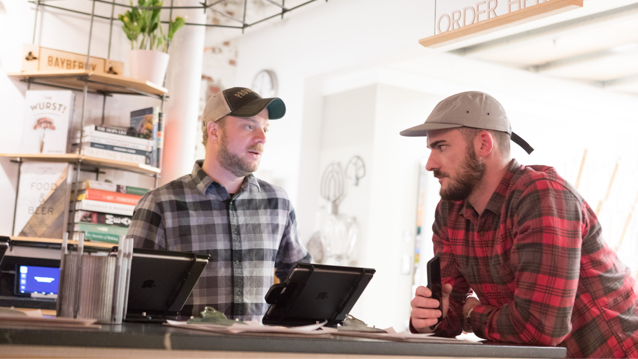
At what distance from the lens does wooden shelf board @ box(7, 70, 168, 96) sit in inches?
131

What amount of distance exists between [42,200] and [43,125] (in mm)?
386

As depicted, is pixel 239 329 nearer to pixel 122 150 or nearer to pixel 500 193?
pixel 500 193

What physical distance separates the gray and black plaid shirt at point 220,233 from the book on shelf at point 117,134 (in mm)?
1307

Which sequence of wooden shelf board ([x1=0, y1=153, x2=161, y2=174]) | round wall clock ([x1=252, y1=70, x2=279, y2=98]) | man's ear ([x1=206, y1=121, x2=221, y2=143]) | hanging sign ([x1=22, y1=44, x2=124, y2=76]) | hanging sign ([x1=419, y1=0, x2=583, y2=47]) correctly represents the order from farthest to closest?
round wall clock ([x1=252, y1=70, x2=279, y2=98]) < hanging sign ([x1=22, y1=44, x2=124, y2=76]) < wooden shelf board ([x1=0, y1=153, x2=161, y2=174]) < hanging sign ([x1=419, y1=0, x2=583, y2=47]) < man's ear ([x1=206, y1=121, x2=221, y2=143])

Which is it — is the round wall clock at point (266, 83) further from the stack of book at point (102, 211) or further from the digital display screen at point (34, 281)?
the digital display screen at point (34, 281)

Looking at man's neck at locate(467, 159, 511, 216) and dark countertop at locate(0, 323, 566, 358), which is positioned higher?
man's neck at locate(467, 159, 511, 216)

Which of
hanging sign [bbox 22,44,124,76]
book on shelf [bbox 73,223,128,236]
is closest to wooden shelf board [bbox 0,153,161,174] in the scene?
book on shelf [bbox 73,223,128,236]

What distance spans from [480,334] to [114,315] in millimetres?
890

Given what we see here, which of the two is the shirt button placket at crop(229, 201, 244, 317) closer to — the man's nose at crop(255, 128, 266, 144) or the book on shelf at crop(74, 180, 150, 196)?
the man's nose at crop(255, 128, 266, 144)

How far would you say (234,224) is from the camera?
2182mm

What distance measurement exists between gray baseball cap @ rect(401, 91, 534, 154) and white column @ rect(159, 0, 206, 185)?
238cm

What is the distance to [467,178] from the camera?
1755mm

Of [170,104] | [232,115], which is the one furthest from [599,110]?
[232,115]

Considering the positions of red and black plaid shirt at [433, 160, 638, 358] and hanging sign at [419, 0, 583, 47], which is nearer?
red and black plaid shirt at [433, 160, 638, 358]
